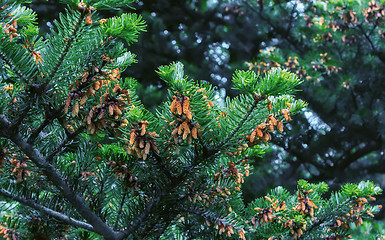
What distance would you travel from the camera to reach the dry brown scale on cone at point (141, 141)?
58cm

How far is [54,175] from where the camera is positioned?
635mm

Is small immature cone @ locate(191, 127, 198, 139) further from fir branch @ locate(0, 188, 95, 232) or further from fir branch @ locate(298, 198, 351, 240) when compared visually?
fir branch @ locate(298, 198, 351, 240)

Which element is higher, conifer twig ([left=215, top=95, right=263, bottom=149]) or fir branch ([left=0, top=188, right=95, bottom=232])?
conifer twig ([left=215, top=95, right=263, bottom=149])

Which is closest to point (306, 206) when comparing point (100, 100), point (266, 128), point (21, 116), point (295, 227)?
point (295, 227)

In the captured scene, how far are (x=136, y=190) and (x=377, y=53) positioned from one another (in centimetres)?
257

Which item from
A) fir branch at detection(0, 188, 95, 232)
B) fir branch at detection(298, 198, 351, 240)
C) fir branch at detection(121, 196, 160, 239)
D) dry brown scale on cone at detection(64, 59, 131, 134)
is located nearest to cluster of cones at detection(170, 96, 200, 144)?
dry brown scale on cone at detection(64, 59, 131, 134)

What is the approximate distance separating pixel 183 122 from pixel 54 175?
0.93 feet

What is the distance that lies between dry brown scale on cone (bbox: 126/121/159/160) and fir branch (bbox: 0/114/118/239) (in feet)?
0.53

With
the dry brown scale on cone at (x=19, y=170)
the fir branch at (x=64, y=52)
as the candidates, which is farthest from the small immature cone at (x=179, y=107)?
the dry brown scale on cone at (x=19, y=170)

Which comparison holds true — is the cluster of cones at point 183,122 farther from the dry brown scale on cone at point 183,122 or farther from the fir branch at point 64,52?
the fir branch at point 64,52

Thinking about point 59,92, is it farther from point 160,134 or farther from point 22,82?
point 160,134

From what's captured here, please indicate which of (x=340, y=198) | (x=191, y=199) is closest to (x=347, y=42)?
(x=340, y=198)

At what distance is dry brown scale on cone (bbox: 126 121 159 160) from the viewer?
0.58 m

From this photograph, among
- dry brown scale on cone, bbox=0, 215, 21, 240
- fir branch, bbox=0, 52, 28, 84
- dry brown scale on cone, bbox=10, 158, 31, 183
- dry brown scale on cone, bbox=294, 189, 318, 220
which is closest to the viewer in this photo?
fir branch, bbox=0, 52, 28, 84
